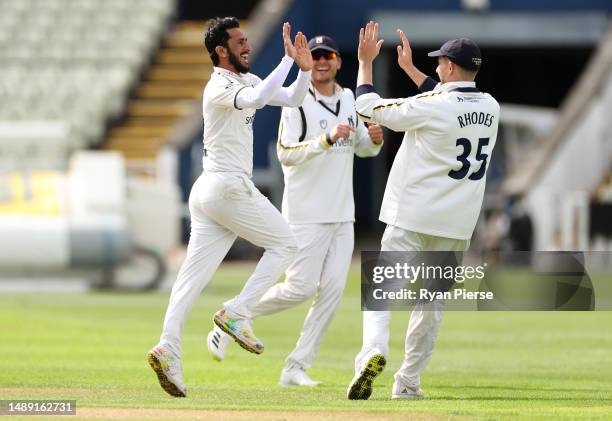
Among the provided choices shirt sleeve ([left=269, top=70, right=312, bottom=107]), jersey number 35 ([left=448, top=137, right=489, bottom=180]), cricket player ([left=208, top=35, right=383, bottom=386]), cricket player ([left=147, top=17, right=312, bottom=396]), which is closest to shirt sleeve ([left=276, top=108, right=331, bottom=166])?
cricket player ([left=208, top=35, right=383, bottom=386])

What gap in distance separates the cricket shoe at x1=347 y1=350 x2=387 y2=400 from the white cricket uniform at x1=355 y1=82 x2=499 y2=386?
0.23 m

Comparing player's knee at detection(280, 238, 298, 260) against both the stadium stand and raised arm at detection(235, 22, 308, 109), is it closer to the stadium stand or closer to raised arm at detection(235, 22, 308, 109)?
raised arm at detection(235, 22, 308, 109)

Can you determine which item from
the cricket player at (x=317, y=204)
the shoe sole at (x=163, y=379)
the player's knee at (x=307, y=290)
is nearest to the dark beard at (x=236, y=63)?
the cricket player at (x=317, y=204)

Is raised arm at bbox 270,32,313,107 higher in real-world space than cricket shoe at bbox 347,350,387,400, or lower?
higher

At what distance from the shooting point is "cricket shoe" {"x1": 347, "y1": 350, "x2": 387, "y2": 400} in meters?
9.90

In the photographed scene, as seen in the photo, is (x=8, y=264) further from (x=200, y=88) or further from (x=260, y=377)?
(x=200, y=88)

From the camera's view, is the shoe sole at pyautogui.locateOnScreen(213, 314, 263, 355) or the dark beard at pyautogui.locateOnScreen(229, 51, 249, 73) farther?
the dark beard at pyautogui.locateOnScreen(229, 51, 249, 73)

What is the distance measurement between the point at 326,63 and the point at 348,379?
2364mm

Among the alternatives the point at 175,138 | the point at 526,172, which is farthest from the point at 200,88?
the point at 526,172

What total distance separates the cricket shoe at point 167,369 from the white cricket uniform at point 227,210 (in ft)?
0.27

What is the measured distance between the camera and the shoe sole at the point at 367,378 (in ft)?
32.5

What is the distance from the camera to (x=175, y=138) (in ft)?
104

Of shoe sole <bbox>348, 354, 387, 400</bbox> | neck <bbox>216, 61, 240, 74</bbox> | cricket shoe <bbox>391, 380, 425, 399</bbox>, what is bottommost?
cricket shoe <bbox>391, 380, 425, 399</bbox>

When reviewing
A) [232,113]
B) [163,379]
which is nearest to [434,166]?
[232,113]
